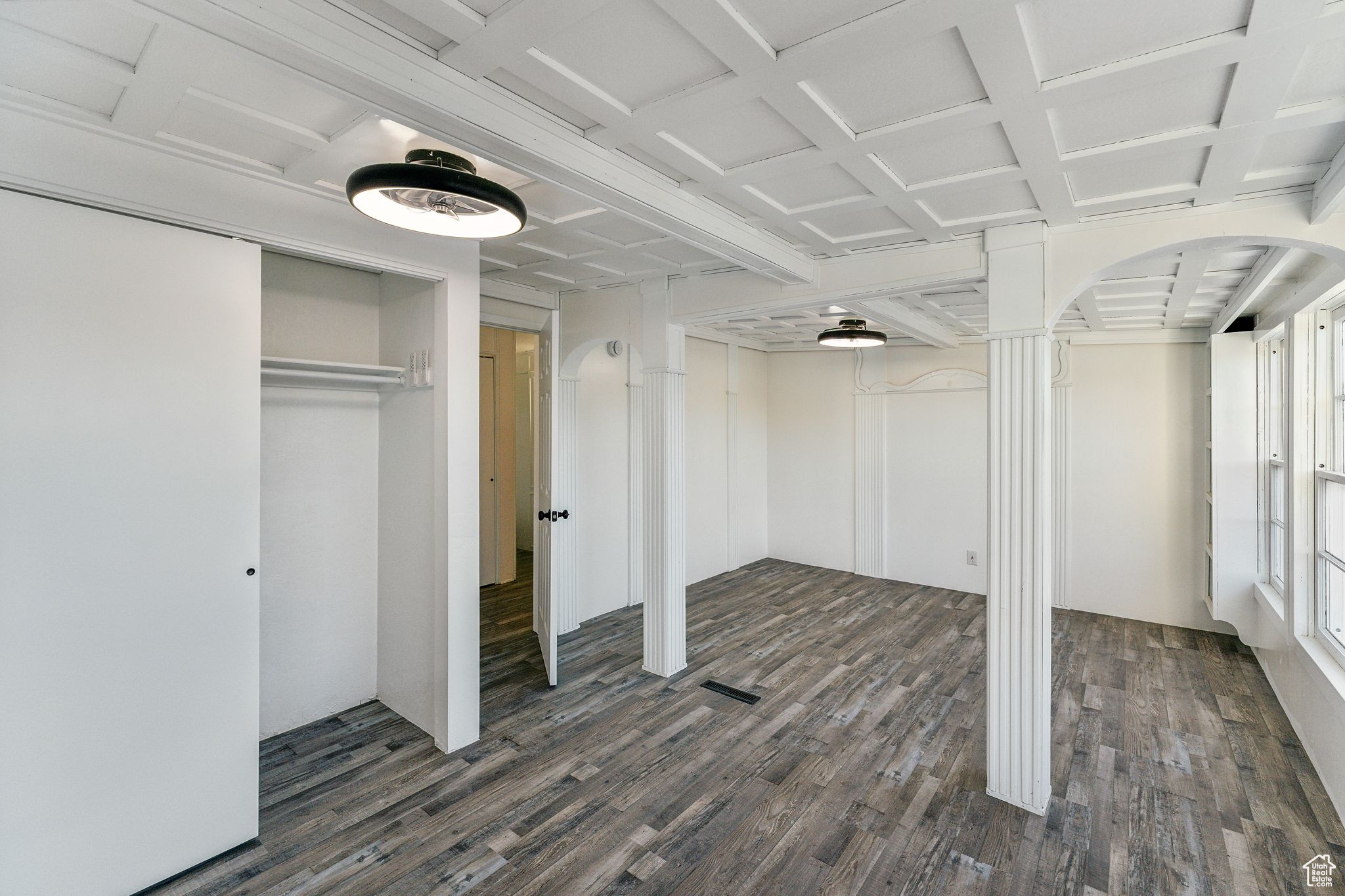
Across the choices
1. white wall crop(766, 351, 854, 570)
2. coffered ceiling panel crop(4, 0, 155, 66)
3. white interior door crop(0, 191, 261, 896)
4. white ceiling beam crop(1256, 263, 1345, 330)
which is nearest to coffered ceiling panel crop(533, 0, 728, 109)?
coffered ceiling panel crop(4, 0, 155, 66)

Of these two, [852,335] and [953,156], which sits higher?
[953,156]

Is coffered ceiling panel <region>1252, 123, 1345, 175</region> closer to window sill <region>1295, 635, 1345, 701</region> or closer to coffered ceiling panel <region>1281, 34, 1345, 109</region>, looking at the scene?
coffered ceiling panel <region>1281, 34, 1345, 109</region>

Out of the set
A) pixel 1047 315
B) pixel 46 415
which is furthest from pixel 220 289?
pixel 1047 315

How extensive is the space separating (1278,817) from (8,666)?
473 cm

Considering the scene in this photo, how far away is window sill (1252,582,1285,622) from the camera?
3638 millimetres

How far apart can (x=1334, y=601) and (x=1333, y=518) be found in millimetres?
410

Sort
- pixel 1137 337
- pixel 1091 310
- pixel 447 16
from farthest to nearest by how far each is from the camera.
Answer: pixel 1137 337 → pixel 1091 310 → pixel 447 16

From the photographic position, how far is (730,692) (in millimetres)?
3600

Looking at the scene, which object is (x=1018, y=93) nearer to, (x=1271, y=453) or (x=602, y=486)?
(x=602, y=486)

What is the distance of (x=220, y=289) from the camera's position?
216 centimetres

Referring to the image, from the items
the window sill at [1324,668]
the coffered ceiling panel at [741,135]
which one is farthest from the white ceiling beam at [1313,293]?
the coffered ceiling panel at [741,135]

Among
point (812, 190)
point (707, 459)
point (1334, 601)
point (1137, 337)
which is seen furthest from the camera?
point (707, 459)

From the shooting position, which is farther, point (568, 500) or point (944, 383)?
point (944, 383)

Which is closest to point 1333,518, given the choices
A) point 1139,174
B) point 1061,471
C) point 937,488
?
point 1139,174
